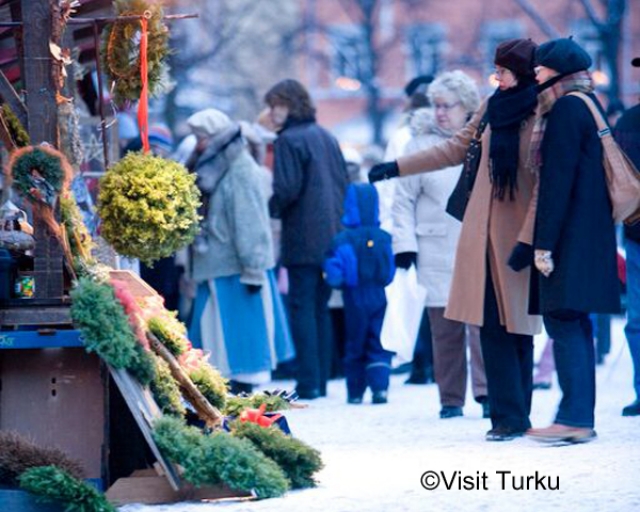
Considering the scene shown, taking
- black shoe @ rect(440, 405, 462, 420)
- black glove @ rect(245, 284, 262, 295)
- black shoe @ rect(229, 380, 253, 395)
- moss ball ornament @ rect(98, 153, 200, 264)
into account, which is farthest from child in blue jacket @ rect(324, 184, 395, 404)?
moss ball ornament @ rect(98, 153, 200, 264)

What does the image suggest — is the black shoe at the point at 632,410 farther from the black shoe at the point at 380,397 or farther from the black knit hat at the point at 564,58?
the black knit hat at the point at 564,58

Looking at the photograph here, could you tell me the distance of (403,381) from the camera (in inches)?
612

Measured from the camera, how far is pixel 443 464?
8875 mm

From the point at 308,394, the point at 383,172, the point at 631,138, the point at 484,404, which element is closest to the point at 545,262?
the point at 383,172

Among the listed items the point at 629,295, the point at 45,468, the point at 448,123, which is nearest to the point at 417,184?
the point at 448,123

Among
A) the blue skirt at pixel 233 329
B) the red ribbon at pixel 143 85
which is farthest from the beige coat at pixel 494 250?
the blue skirt at pixel 233 329

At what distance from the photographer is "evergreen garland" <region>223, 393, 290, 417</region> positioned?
8.87 metres

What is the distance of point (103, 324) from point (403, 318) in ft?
18.3

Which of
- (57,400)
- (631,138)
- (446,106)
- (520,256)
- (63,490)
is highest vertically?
(446,106)

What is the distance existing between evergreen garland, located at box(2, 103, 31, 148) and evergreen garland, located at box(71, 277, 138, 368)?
0.89m

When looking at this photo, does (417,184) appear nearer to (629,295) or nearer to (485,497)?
(629,295)

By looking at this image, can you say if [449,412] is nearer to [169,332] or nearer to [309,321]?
[309,321]

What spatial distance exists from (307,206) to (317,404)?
63.4 inches

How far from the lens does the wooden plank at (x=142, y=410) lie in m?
7.76
